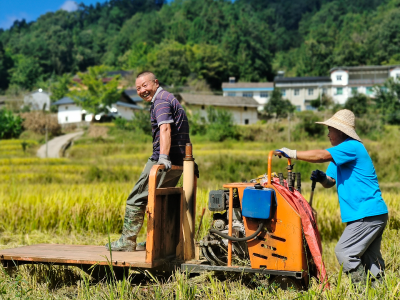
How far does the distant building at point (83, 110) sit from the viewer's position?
54.2 meters

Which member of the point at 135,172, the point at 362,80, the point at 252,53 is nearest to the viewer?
the point at 135,172

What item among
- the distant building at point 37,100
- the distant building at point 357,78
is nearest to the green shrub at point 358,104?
the distant building at point 357,78

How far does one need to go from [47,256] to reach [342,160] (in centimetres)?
277

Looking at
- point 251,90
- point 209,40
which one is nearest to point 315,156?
point 251,90

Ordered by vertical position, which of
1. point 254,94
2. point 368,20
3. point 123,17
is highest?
point 123,17

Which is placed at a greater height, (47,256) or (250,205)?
(250,205)

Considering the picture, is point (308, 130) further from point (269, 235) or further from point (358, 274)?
point (269, 235)

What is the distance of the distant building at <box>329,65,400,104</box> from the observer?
2448 inches

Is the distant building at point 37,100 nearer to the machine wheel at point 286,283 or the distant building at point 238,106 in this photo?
the distant building at point 238,106

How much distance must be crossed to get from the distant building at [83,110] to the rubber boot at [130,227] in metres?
49.0

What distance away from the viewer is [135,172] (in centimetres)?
1848

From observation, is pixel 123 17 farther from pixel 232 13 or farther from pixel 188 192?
pixel 188 192

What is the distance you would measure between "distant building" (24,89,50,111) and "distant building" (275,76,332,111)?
3406 centimetres

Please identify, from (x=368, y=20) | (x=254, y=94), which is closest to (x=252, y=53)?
(x=254, y=94)
